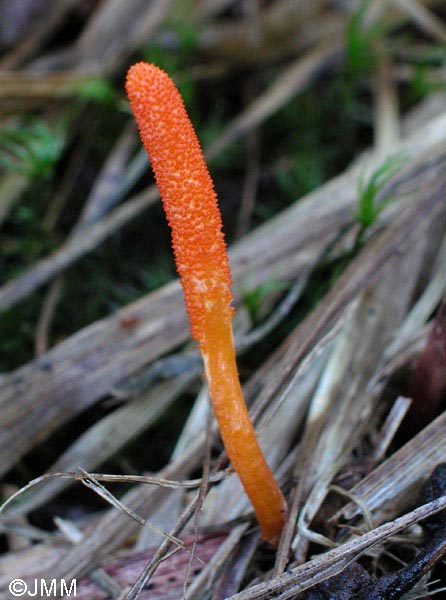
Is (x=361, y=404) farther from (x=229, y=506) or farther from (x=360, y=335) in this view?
(x=229, y=506)

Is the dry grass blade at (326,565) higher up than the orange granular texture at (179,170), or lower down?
lower down

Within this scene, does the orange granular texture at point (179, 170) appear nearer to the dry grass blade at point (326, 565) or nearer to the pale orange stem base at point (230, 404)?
the pale orange stem base at point (230, 404)

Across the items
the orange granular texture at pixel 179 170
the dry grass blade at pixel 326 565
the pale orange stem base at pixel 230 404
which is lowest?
the dry grass blade at pixel 326 565

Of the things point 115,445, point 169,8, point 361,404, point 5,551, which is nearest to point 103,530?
point 115,445

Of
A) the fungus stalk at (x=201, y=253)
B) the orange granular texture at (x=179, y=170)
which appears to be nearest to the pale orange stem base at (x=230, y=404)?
the fungus stalk at (x=201, y=253)

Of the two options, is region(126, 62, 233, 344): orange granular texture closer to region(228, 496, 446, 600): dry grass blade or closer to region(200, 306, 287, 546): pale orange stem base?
region(200, 306, 287, 546): pale orange stem base

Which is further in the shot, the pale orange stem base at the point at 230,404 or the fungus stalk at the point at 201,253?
the pale orange stem base at the point at 230,404

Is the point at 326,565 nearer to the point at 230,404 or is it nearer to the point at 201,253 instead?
the point at 230,404

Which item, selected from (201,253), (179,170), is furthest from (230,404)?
(179,170)

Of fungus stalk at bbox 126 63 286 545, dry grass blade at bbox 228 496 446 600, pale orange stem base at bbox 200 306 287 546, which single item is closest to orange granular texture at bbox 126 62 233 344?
fungus stalk at bbox 126 63 286 545
